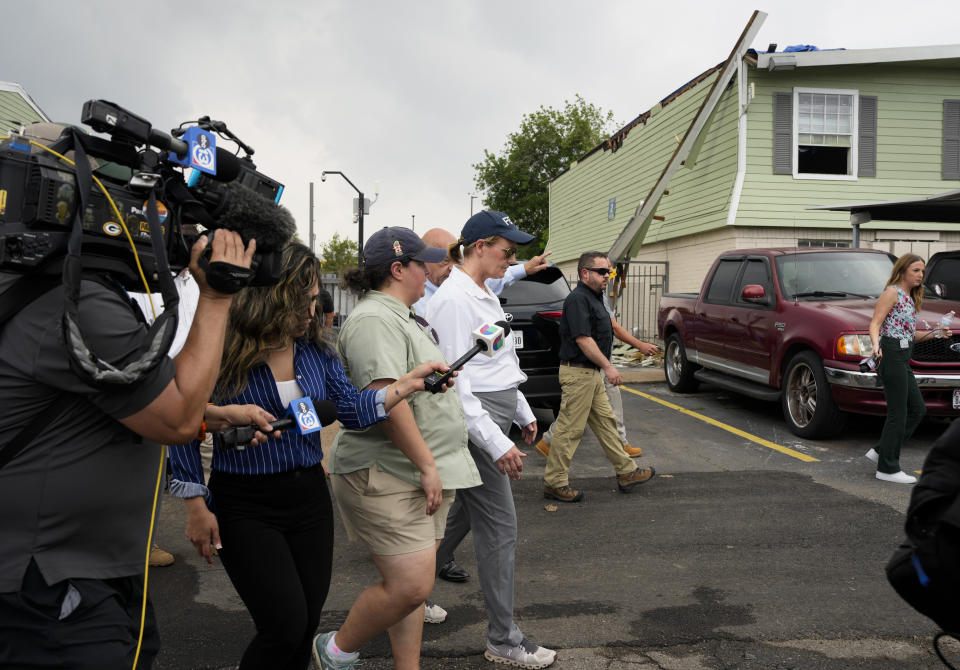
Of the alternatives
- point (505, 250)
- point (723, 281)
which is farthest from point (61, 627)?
point (723, 281)

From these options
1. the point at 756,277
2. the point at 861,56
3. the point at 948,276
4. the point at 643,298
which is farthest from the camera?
the point at 643,298

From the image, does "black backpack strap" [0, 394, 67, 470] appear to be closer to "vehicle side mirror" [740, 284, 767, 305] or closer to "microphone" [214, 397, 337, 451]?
"microphone" [214, 397, 337, 451]

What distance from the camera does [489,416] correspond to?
3.63 meters

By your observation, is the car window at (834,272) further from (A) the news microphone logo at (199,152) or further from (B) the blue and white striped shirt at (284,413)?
(A) the news microphone logo at (199,152)

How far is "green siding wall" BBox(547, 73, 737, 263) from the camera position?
53.3ft

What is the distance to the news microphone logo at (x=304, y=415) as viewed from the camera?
8.05 ft

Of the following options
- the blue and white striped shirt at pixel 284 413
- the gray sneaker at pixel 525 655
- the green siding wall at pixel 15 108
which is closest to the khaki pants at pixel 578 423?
the gray sneaker at pixel 525 655

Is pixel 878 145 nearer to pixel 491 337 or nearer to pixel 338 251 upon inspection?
pixel 491 337

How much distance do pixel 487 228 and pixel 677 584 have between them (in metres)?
2.25

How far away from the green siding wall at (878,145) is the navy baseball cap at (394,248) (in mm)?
13702

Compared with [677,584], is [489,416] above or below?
above

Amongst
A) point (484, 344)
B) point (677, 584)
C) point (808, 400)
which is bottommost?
point (677, 584)

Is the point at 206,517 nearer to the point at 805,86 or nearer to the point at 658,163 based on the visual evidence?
the point at 805,86

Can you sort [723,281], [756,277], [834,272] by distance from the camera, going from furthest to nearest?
[723,281]
[756,277]
[834,272]
